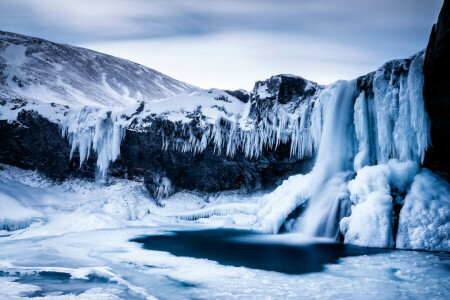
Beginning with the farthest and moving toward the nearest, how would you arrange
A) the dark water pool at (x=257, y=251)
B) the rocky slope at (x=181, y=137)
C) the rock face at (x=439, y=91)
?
the rocky slope at (x=181, y=137) → the dark water pool at (x=257, y=251) → the rock face at (x=439, y=91)

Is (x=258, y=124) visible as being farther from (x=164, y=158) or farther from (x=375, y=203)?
(x=375, y=203)

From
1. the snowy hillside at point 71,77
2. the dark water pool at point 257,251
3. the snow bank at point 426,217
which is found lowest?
the dark water pool at point 257,251

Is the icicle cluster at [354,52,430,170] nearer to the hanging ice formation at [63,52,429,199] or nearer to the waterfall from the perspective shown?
the hanging ice formation at [63,52,429,199]

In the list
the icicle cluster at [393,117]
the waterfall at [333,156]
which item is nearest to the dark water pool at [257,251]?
the waterfall at [333,156]

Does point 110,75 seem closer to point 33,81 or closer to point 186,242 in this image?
point 33,81

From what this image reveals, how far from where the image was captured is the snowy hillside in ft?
67.8

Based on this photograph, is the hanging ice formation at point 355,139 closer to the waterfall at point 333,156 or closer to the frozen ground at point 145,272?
the waterfall at point 333,156

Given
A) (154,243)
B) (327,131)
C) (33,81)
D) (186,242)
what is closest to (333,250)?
(186,242)

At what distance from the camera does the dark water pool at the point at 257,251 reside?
5.39 m

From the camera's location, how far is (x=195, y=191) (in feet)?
51.4

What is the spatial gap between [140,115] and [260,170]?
675 centimetres

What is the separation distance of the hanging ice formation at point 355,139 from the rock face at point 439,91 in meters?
0.29

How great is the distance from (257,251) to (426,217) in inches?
155

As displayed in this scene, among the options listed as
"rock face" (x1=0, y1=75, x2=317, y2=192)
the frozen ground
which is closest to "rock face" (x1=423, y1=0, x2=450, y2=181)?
the frozen ground
